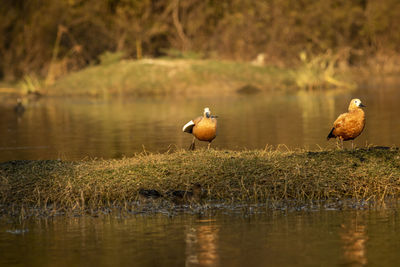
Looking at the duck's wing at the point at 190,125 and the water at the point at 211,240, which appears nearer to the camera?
the water at the point at 211,240

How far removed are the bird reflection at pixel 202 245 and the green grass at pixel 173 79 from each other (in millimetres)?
35931

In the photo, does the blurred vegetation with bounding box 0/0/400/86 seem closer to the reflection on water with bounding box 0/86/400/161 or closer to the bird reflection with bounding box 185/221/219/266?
the reflection on water with bounding box 0/86/400/161

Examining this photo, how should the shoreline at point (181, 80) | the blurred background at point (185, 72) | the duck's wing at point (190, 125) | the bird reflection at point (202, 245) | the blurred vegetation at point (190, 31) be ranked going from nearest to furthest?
the bird reflection at point (202, 245) < the duck's wing at point (190, 125) < the blurred background at point (185, 72) < the shoreline at point (181, 80) < the blurred vegetation at point (190, 31)

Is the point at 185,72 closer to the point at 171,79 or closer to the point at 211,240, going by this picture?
the point at 171,79

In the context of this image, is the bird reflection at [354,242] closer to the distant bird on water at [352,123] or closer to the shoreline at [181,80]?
the distant bird on water at [352,123]

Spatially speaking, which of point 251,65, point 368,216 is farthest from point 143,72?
point 368,216

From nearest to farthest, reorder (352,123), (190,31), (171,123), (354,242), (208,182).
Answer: (354,242)
(208,182)
(352,123)
(171,123)
(190,31)

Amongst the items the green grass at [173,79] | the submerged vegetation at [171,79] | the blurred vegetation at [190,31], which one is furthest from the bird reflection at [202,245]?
the blurred vegetation at [190,31]

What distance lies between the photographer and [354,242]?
931cm

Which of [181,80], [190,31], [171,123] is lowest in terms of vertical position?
[171,123]

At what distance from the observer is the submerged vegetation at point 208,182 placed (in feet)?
39.6

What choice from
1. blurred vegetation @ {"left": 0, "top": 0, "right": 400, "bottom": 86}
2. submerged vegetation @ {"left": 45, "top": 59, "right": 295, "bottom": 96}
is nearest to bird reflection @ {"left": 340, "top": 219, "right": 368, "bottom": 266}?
submerged vegetation @ {"left": 45, "top": 59, "right": 295, "bottom": 96}

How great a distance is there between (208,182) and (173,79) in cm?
3565

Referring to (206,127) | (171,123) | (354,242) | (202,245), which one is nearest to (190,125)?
(206,127)
